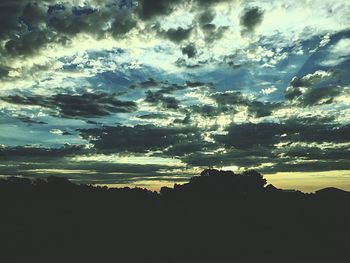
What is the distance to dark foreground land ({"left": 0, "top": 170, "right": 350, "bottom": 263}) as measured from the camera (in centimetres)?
7388

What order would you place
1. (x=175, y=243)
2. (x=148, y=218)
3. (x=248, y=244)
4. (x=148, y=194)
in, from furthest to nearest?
(x=148, y=194)
(x=148, y=218)
(x=248, y=244)
(x=175, y=243)

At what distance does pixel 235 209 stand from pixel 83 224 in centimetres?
6026

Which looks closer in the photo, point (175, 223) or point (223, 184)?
point (175, 223)

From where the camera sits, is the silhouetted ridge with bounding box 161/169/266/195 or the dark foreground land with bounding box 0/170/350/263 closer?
the dark foreground land with bounding box 0/170/350/263

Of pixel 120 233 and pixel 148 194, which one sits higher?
pixel 148 194

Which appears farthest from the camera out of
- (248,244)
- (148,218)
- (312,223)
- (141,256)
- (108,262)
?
(312,223)

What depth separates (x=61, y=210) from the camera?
101 m

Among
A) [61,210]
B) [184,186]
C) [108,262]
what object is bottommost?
Result: [108,262]

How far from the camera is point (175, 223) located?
347ft

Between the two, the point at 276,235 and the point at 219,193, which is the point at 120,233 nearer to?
the point at 276,235

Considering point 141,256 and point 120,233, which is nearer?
point 141,256

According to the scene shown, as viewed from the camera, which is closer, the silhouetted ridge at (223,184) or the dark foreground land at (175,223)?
the dark foreground land at (175,223)

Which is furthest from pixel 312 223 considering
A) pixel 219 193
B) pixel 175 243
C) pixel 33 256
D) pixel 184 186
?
pixel 33 256

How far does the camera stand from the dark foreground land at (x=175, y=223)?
73875 mm
